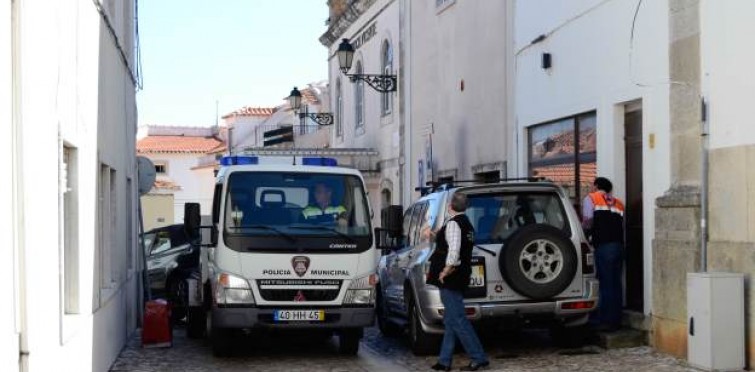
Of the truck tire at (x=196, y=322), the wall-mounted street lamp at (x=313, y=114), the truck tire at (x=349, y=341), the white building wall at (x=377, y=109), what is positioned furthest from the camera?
the wall-mounted street lamp at (x=313, y=114)

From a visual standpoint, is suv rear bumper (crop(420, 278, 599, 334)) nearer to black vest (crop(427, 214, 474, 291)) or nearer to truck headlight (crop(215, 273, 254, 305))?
black vest (crop(427, 214, 474, 291))

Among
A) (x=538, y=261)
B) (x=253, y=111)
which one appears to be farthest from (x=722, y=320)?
(x=253, y=111)

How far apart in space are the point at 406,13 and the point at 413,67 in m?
1.42

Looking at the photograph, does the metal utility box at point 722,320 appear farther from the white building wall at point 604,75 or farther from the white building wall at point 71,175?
the white building wall at point 71,175

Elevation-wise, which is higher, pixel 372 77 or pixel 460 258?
pixel 372 77

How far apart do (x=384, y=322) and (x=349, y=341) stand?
1.81m

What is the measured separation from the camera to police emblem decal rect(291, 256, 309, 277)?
1124 centimetres

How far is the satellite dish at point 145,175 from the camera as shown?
1602 centimetres

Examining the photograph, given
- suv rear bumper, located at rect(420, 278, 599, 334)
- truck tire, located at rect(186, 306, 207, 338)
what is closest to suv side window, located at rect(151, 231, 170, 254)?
truck tire, located at rect(186, 306, 207, 338)

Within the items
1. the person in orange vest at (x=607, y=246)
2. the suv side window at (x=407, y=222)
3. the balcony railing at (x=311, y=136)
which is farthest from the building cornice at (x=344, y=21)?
the person in orange vest at (x=607, y=246)

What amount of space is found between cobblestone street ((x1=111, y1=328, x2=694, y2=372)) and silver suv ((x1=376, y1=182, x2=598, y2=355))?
39cm

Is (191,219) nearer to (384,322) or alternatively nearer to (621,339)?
(384,322)

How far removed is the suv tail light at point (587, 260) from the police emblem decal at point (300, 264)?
3.11m

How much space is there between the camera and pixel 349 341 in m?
12.0
